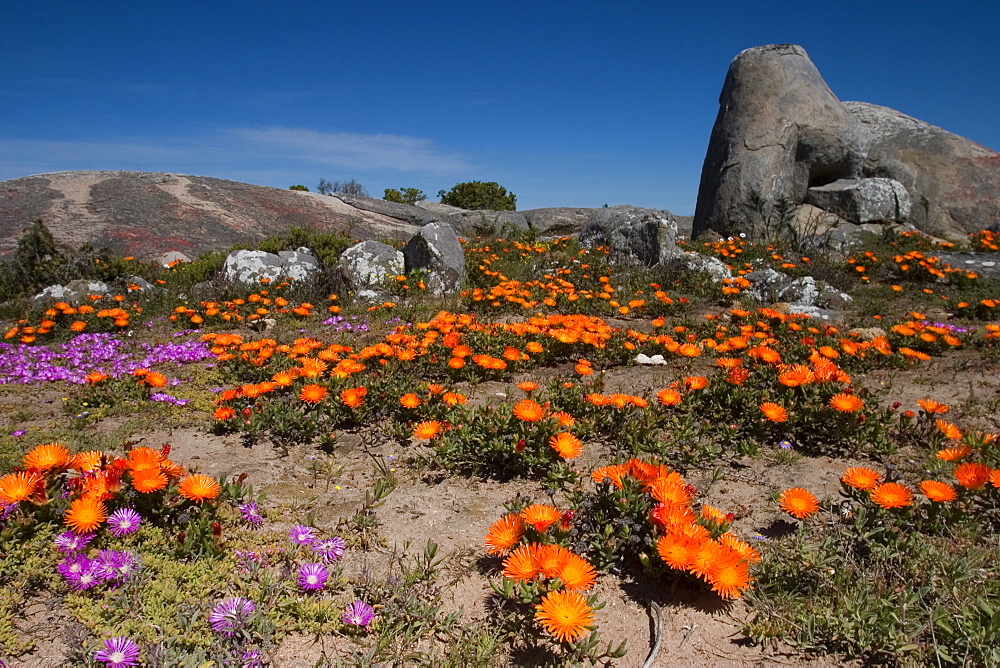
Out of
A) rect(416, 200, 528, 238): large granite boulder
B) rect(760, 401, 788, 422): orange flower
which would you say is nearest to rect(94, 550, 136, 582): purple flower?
rect(760, 401, 788, 422): orange flower

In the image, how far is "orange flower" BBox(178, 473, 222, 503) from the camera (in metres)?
2.49

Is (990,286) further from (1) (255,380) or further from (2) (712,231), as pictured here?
(1) (255,380)

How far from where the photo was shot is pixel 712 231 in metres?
13.7

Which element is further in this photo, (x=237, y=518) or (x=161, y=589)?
(x=237, y=518)

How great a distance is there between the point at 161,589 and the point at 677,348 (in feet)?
13.7

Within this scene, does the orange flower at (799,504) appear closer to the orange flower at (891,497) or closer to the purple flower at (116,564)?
the orange flower at (891,497)

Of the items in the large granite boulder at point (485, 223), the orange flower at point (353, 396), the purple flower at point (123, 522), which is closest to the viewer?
the purple flower at point (123, 522)

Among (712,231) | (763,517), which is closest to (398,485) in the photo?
(763,517)

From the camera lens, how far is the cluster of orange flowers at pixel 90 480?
7.57 feet

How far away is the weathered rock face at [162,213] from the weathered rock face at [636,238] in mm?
4970

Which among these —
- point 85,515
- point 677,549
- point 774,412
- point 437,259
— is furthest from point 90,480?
point 437,259

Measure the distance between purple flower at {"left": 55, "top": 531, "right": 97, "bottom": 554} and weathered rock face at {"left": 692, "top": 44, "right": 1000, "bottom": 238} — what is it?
44.3ft

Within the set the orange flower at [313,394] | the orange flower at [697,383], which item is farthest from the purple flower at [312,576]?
the orange flower at [697,383]

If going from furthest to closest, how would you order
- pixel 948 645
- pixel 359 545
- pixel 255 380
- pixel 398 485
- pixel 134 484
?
pixel 255 380, pixel 398 485, pixel 359 545, pixel 134 484, pixel 948 645
